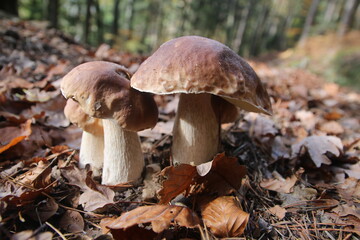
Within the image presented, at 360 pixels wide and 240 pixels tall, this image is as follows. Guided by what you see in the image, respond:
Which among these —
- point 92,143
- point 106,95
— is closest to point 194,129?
point 106,95

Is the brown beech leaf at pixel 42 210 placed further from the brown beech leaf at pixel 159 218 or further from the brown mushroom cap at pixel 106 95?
the brown mushroom cap at pixel 106 95

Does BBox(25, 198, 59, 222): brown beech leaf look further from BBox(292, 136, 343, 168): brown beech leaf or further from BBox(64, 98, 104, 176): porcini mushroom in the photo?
BBox(292, 136, 343, 168): brown beech leaf

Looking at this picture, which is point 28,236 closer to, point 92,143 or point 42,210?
point 42,210

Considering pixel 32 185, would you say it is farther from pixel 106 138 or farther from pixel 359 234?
pixel 359 234

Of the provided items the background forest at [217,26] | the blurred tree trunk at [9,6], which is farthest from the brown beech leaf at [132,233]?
the blurred tree trunk at [9,6]

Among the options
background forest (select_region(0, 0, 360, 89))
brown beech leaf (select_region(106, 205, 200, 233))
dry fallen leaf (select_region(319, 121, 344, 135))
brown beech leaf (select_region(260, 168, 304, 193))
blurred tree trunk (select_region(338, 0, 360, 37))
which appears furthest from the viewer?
blurred tree trunk (select_region(338, 0, 360, 37))

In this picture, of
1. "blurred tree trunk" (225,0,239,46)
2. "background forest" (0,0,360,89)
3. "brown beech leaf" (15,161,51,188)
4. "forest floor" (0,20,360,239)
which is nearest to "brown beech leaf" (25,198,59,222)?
"forest floor" (0,20,360,239)

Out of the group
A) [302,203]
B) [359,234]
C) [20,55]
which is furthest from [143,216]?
[20,55]
